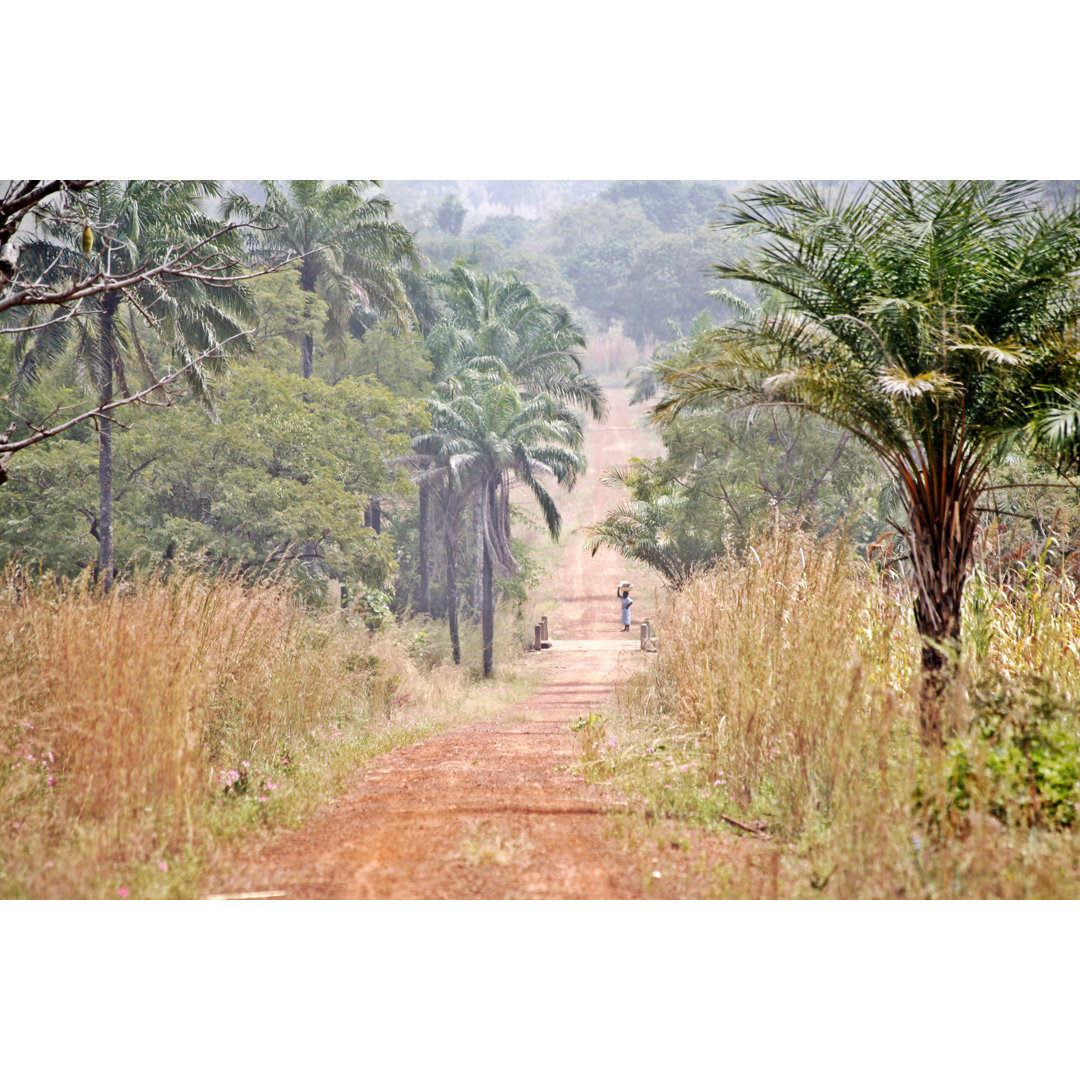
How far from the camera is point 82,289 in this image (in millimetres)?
4594

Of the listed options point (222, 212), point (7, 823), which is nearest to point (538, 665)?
point (222, 212)

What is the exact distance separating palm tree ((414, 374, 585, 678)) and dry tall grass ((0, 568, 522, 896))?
1405cm

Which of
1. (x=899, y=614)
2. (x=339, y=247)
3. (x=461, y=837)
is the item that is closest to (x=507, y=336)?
(x=339, y=247)

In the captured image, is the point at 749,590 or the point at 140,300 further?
the point at 140,300

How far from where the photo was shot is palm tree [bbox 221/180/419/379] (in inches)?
534

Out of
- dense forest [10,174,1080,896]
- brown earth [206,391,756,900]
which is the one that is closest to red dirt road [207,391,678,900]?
brown earth [206,391,756,900]

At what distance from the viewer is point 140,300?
10180 mm

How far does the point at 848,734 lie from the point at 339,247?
13.6 metres

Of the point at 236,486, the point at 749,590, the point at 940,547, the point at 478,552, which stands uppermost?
the point at 236,486

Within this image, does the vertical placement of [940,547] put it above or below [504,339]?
below

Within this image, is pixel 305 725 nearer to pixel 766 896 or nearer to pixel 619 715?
pixel 619 715

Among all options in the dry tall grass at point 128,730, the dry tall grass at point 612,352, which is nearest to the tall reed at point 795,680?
the dry tall grass at point 128,730

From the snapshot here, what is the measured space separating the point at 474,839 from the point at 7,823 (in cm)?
225

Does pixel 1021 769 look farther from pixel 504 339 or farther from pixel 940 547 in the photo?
pixel 504 339
